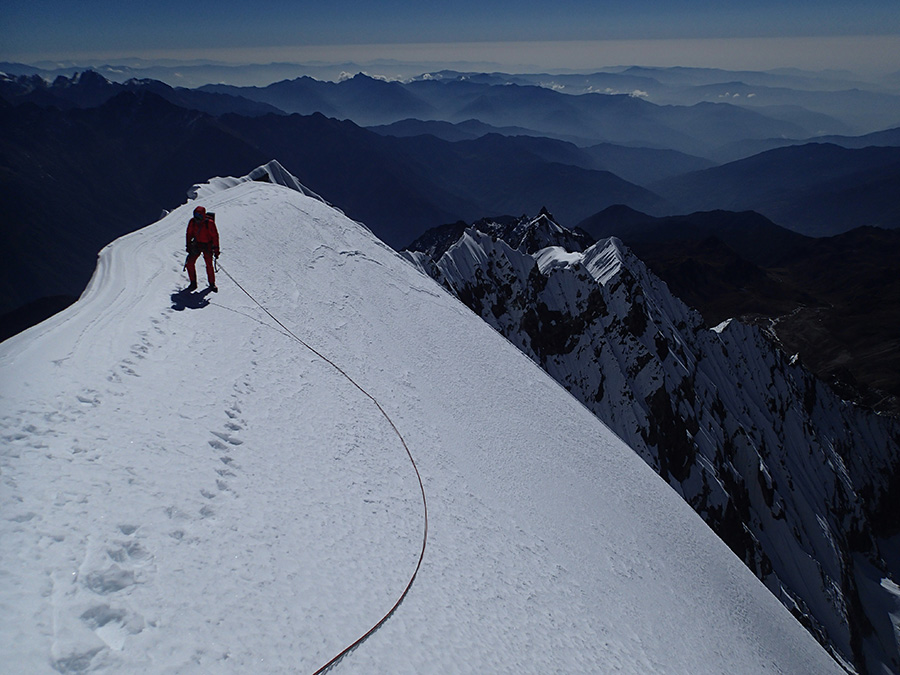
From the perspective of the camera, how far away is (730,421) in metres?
64.8

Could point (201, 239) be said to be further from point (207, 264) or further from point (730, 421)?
point (730, 421)

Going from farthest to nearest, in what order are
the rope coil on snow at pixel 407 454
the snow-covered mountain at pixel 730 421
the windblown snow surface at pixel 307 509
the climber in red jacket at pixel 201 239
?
the snow-covered mountain at pixel 730 421, the climber in red jacket at pixel 201 239, the rope coil on snow at pixel 407 454, the windblown snow surface at pixel 307 509

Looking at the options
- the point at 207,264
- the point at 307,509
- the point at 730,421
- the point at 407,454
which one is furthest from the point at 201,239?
the point at 730,421

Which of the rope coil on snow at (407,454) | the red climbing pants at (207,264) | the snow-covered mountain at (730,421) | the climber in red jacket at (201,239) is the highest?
the climber in red jacket at (201,239)

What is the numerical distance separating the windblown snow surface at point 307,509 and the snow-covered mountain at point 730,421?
130ft

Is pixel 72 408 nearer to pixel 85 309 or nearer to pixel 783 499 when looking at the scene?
pixel 85 309

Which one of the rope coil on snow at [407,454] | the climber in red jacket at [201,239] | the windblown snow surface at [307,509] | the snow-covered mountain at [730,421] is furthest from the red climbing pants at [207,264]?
the snow-covered mountain at [730,421]

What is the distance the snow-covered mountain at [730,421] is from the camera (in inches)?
2149

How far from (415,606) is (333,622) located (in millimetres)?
1461

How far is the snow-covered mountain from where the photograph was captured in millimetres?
54594

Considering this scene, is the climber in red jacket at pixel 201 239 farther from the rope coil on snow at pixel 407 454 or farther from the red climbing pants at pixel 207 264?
the rope coil on snow at pixel 407 454

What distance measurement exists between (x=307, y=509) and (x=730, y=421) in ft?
226

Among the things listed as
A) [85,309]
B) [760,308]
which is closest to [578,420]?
[85,309]

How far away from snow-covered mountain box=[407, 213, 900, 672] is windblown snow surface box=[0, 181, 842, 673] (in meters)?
39.6
